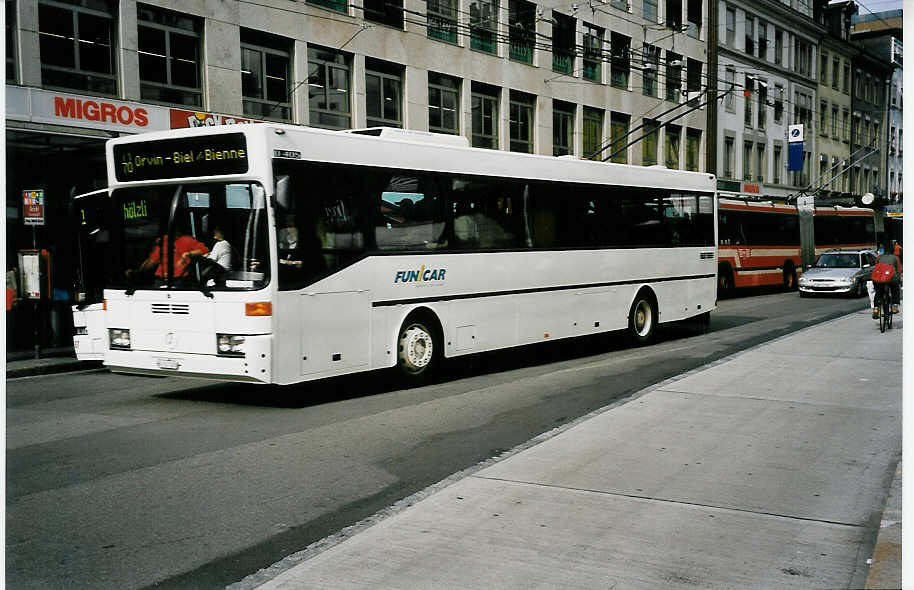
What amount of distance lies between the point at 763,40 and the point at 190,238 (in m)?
46.5

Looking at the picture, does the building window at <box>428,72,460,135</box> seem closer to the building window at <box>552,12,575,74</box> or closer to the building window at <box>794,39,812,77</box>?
the building window at <box>552,12,575,74</box>

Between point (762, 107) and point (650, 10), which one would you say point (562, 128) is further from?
point (762, 107)

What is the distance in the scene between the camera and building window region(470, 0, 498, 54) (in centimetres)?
2947

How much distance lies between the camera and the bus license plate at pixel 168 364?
10203 mm

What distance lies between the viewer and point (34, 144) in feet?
57.6

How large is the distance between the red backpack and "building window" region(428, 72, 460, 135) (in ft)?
45.8

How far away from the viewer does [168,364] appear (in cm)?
1025

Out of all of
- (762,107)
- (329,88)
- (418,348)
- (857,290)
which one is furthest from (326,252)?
(762,107)

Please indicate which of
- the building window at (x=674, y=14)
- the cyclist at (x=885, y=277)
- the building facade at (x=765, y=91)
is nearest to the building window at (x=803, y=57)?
the building facade at (x=765, y=91)

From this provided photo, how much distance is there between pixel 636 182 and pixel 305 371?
27.6 feet

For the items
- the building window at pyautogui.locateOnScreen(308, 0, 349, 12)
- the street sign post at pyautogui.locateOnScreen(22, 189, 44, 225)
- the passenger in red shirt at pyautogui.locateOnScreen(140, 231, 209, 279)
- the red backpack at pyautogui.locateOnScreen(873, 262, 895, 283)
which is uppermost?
the building window at pyautogui.locateOnScreen(308, 0, 349, 12)

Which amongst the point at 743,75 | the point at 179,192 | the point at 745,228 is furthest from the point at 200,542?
the point at 743,75

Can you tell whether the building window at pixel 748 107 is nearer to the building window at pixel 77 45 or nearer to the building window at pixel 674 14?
the building window at pixel 674 14

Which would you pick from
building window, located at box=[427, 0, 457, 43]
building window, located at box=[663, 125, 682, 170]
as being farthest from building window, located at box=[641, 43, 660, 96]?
building window, located at box=[427, 0, 457, 43]
